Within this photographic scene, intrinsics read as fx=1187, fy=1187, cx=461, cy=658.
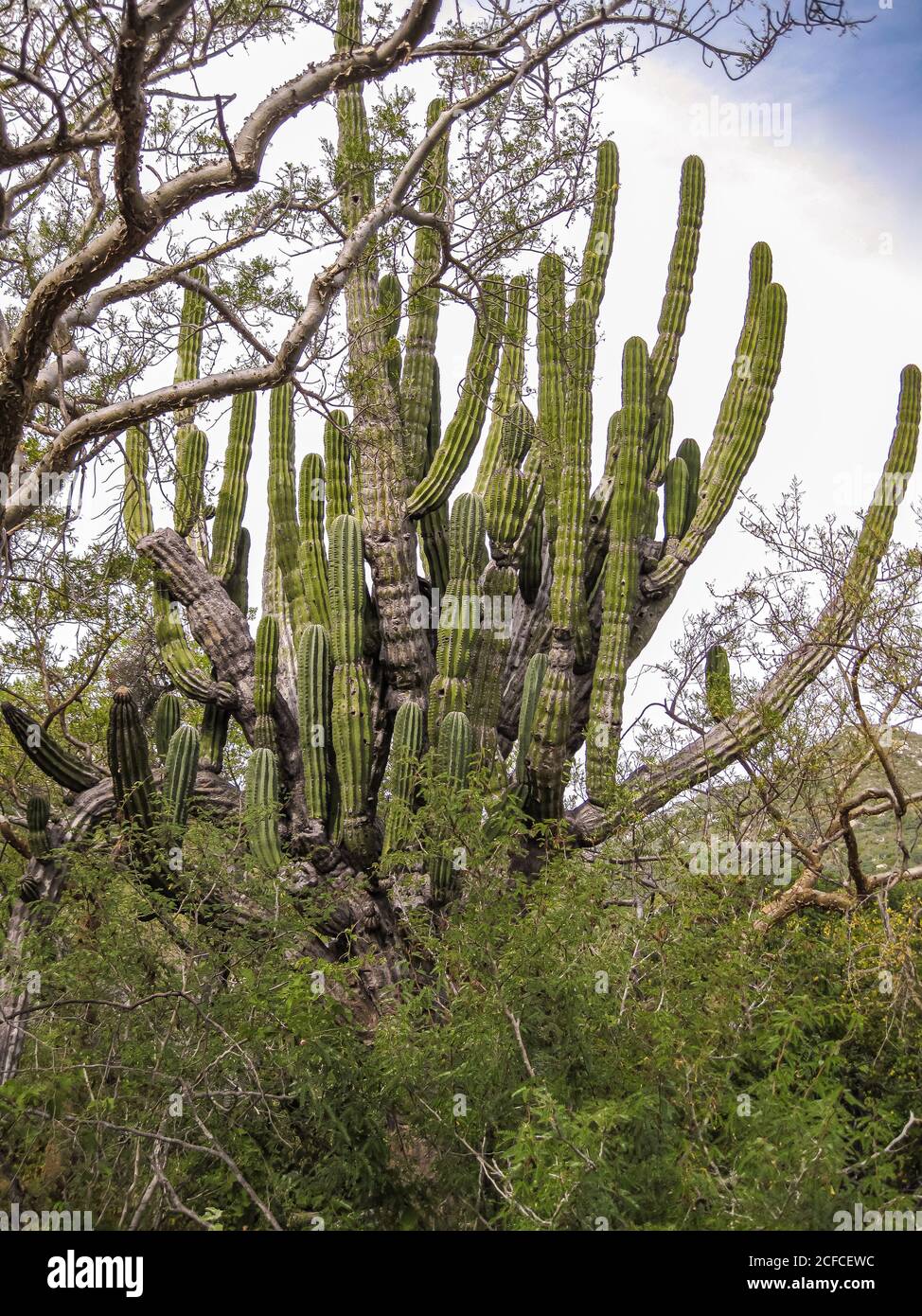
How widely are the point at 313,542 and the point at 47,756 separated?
235cm

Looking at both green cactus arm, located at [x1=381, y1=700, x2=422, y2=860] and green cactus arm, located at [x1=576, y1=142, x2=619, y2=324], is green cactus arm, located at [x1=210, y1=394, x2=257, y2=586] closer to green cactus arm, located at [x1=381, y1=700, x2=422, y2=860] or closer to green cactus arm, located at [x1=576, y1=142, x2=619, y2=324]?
green cactus arm, located at [x1=381, y1=700, x2=422, y2=860]

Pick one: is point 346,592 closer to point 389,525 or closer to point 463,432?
point 389,525

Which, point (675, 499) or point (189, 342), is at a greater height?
point (189, 342)

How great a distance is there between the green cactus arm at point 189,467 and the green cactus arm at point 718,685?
3.71 metres

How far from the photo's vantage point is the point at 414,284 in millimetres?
7129

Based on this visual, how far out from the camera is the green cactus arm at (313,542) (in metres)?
8.39

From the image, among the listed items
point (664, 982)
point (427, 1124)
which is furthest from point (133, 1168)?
point (664, 982)

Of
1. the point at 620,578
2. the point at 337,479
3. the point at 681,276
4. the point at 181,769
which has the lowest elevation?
the point at 181,769

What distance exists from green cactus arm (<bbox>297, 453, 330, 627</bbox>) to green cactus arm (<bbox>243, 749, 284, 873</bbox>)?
1123 millimetres

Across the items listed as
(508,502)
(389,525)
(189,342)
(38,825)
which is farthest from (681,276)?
(38,825)

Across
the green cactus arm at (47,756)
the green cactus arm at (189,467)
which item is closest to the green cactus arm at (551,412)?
the green cactus arm at (189,467)

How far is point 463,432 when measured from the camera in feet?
26.7

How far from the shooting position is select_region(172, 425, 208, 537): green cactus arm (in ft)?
27.3

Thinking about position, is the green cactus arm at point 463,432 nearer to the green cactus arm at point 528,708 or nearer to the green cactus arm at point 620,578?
the green cactus arm at point 620,578
